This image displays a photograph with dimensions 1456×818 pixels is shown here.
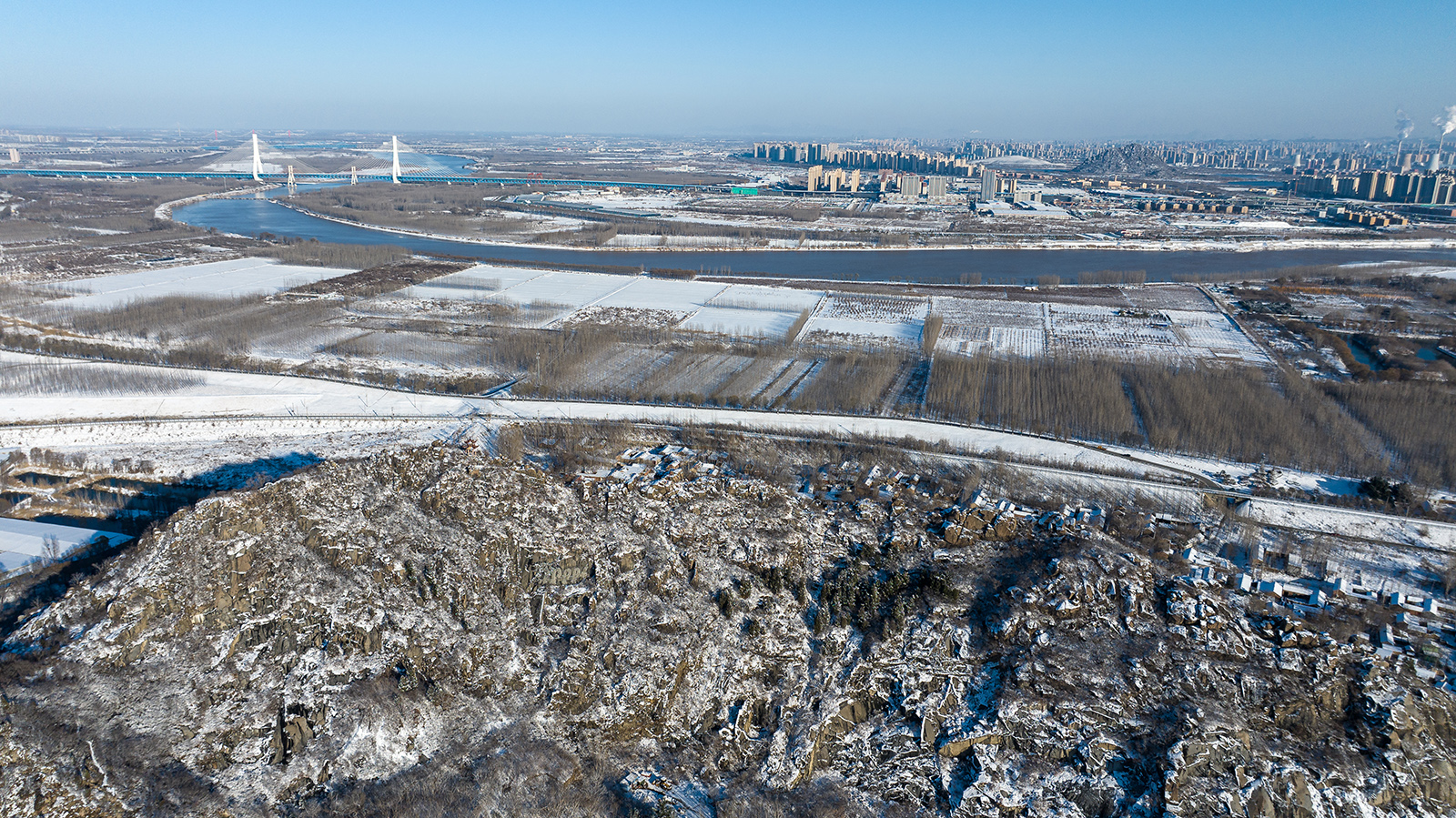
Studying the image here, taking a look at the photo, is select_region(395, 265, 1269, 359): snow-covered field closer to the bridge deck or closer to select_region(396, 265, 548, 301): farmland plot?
select_region(396, 265, 548, 301): farmland plot

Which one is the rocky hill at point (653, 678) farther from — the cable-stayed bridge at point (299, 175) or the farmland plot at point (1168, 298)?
the cable-stayed bridge at point (299, 175)

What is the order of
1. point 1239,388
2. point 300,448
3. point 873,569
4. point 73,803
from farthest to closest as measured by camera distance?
point 1239,388, point 300,448, point 873,569, point 73,803

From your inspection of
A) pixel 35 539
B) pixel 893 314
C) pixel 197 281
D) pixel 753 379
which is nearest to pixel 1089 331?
pixel 893 314

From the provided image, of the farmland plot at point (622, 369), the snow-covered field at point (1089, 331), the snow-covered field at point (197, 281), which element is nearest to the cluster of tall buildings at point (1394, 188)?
the snow-covered field at point (1089, 331)

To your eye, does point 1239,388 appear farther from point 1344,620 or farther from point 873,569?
point 873,569

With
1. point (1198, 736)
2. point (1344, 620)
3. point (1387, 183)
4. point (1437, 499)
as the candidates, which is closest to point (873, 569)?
point (1198, 736)

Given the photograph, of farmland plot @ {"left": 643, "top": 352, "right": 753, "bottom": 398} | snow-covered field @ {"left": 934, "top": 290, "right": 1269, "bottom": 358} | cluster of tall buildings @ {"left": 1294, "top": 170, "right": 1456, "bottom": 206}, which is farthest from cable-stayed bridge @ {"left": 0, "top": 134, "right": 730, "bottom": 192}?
farmland plot @ {"left": 643, "top": 352, "right": 753, "bottom": 398}
